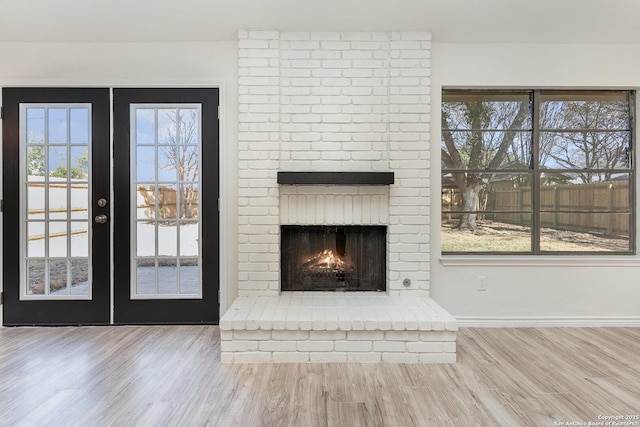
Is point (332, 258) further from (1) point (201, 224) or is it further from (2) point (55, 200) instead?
(2) point (55, 200)

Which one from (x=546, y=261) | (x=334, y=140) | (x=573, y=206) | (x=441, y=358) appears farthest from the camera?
(x=573, y=206)

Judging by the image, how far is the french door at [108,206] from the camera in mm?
3045

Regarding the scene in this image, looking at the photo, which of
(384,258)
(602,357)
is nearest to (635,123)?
(602,357)

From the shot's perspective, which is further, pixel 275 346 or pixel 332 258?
pixel 332 258

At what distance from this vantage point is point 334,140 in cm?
298

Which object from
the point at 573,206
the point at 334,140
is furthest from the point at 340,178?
the point at 573,206

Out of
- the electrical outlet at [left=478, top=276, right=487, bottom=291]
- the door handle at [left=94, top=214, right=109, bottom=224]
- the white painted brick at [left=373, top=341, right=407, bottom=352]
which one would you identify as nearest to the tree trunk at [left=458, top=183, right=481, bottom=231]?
the electrical outlet at [left=478, top=276, right=487, bottom=291]

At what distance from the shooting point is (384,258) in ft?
10.3

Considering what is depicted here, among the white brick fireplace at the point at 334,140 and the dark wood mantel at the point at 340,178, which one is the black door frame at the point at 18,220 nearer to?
the white brick fireplace at the point at 334,140

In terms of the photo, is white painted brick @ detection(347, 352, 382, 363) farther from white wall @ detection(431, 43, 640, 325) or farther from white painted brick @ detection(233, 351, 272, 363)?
white wall @ detection(431, 43, 640, 325)

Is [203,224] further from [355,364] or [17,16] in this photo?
[17,16]

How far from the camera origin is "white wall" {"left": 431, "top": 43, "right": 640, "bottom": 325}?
3.05 meters

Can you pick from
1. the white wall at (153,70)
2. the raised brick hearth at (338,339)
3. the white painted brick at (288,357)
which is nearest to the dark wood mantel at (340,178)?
the white wall at (153,70)

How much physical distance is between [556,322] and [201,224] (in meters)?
3.09
